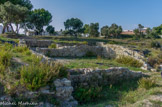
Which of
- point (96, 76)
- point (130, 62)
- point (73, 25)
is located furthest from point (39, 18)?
point (96, 76)

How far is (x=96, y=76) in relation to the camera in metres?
7.01

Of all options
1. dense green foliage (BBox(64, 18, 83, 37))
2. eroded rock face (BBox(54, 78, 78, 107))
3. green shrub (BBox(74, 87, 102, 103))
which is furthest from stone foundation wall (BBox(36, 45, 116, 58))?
dense green foliage (BBox(64, 18, 83, 37))

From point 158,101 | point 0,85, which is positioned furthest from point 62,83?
point 158,101

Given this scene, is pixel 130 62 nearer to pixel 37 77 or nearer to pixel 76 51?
pixel 76 51

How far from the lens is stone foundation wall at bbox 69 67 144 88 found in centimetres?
655

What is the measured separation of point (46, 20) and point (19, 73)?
4095cm

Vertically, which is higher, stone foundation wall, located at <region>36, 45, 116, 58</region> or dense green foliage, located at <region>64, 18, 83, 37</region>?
dense green foliage, located at <region>64, 18, 83, 37</region>

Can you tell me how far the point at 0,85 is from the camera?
4.52m

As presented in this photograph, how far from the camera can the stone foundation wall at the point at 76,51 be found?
44.4ft

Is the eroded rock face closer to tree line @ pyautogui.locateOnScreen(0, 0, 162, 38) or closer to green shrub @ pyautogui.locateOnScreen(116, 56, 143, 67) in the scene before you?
green shrub @ pyautogui.locateOnScreen(116, 56, 143, 67)

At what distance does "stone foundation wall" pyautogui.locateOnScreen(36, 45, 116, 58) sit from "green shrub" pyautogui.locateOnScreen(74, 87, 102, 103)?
8076mm

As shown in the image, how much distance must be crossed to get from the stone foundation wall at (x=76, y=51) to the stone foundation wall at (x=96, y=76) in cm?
702

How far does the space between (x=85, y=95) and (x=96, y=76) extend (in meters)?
1.61

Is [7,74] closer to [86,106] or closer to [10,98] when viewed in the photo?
[10,98]
